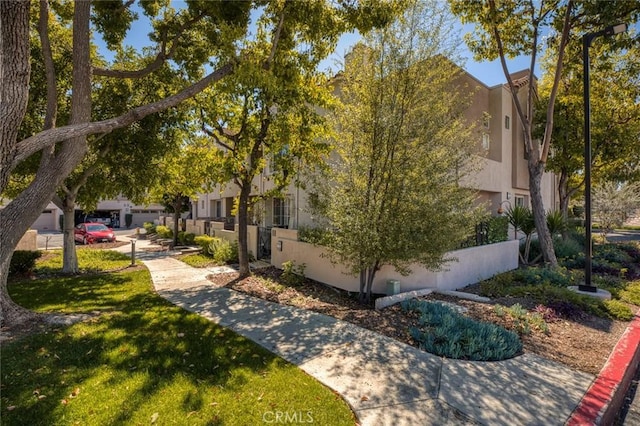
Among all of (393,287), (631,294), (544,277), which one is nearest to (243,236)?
(393,287)

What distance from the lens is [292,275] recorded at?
1002 centimetres

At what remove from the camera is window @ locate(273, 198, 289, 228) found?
15.8m

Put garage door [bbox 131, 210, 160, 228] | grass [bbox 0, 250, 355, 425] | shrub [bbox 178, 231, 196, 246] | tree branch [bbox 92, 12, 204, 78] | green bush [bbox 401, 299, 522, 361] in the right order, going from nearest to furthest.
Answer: grass [bbox 0, 250, 355, 425] < green bush [bbox 401, 299, 522, 361] < tree branch [bbox 92, 12, 204, 78] < shrub [bbox 178, 231, 196, 246] < garage door [bbox 131, 210, 160, 228]

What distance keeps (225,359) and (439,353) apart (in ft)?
10.5

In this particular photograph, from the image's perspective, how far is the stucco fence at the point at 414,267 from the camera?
26.7 feet

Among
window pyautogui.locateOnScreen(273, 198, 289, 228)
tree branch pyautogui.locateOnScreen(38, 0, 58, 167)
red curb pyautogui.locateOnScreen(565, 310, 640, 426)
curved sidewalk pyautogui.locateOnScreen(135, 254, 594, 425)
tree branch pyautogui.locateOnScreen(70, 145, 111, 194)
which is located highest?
tree branch pyautogui.locateOnScreen(38, 0, 58, 167)

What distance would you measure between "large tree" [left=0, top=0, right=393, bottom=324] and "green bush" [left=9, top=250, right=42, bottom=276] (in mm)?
5253

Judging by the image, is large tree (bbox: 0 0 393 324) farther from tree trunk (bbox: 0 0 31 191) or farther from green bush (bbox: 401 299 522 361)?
green bush (bbox: 401 299 522 361)

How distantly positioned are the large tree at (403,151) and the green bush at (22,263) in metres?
11.7

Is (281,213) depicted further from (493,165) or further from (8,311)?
(493,165)

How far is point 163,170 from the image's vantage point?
12.9 meters

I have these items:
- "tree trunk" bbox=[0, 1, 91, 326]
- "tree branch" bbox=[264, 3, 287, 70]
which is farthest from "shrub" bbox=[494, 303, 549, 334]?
→ "tree trunk" bbox=[0, 1, 91, 326]

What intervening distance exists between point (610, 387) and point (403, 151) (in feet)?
15.6

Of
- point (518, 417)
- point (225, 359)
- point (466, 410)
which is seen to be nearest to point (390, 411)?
point (466, 410)
